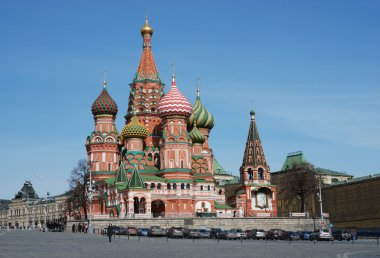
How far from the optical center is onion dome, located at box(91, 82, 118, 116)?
271 feet

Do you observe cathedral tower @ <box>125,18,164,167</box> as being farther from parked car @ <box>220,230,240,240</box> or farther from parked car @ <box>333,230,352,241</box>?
parked car @ <box>333,230,352,241</box>

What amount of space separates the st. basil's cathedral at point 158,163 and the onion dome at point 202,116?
96.7 inches

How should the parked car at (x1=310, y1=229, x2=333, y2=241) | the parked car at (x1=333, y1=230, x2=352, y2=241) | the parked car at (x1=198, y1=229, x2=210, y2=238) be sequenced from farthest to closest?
the parked car at (x1=198, y1=229, x2=210, y2=238)
the parked car at (x1=333, y1=230, x2=352, y2=241)
the parked car at (x1=310, y1=229, x2=333, y2=241)

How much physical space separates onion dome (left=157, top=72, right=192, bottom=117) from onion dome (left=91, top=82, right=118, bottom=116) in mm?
6853

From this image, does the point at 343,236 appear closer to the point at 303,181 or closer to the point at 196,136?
the point at 303,181

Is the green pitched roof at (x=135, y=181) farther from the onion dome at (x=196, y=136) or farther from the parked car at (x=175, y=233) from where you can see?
the parked car at (x=175, y=233)

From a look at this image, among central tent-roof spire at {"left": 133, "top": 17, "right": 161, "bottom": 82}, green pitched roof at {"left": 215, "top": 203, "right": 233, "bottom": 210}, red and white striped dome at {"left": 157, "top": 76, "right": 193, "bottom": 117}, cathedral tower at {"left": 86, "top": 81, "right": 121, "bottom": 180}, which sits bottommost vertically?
green pitched roof at {"left": 215, "top": 203, "right": 233, "bottom": 210}

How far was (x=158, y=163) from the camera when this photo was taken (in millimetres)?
82875

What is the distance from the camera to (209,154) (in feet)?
301

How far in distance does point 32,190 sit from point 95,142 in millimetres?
103417

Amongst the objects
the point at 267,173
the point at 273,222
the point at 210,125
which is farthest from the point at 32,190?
the point at 273,222

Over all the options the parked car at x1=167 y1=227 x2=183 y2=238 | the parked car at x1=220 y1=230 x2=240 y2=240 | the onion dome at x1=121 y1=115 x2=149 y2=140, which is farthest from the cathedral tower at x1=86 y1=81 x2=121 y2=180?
the parked car at x1=220 y1=230 x2=240 y2=240

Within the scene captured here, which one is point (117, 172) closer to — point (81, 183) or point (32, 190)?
point (81, 183)

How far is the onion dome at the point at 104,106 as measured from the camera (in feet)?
271
